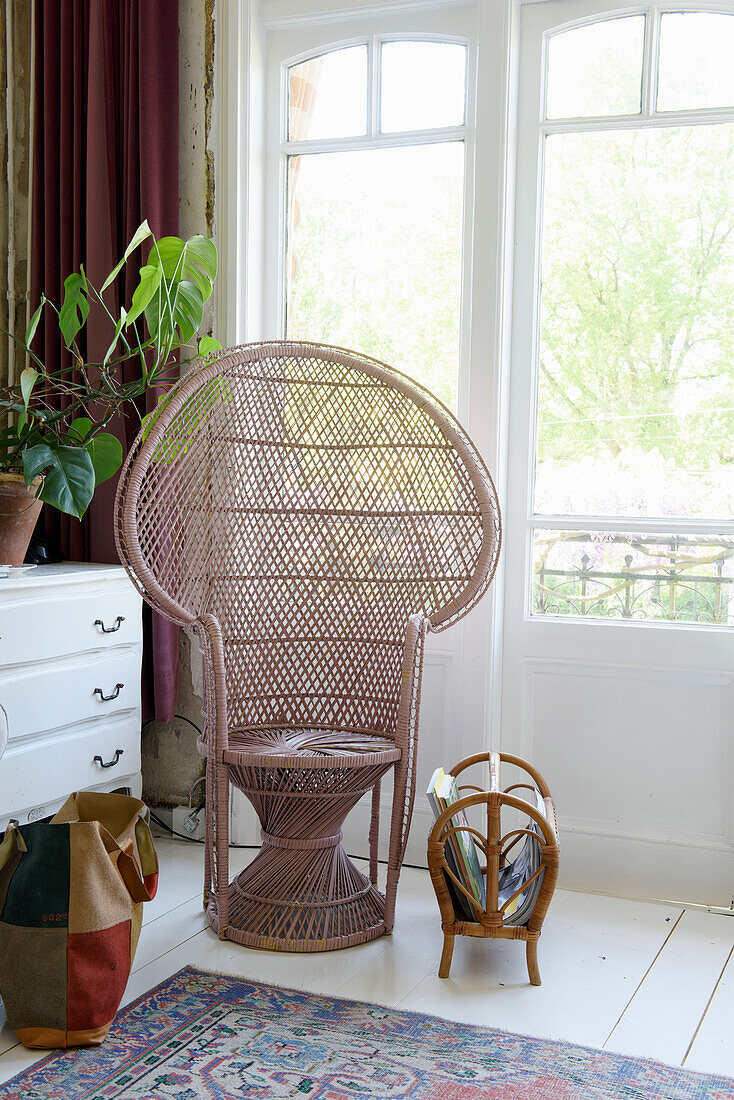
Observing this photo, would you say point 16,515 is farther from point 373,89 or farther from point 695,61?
point 695,61

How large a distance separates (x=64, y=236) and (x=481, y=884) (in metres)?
2.00

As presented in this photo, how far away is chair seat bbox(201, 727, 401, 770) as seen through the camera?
212 cm

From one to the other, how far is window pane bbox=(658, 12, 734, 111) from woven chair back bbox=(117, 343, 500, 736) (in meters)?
0.98

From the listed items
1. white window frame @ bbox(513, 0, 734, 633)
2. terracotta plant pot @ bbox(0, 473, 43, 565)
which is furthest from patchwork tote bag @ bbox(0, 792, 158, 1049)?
white window frame @ bbox(513, 0, 734, 633)

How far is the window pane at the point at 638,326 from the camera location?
2541 millimetres

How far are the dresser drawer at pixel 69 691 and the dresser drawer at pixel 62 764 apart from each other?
0.03 metres

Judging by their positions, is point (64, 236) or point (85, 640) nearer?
point (85, 640)

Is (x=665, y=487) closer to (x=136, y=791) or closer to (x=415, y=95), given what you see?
(x=415, y=95)

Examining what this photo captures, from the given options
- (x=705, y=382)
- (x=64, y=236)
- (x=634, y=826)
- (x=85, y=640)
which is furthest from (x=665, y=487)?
(x=64, y=236)

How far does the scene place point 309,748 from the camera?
7.43 feet

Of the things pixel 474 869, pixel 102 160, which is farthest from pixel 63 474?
pixel 474 869

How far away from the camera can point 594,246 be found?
2.64m

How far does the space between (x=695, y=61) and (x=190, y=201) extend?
1349 mm

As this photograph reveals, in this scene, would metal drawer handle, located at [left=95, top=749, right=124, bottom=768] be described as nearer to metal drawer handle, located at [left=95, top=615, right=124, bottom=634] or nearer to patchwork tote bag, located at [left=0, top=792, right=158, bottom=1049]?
metal drawer handle, located at [left=95, top=615, right=124, bottom=634]
